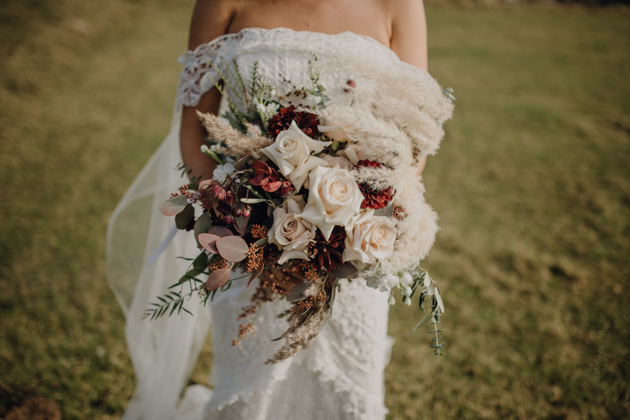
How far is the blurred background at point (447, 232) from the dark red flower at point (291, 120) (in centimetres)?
224

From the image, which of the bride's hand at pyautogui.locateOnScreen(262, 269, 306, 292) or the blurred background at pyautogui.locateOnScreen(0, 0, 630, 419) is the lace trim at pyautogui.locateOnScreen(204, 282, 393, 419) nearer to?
the bride's hand at pyautogui.locateOnScreen(262, 269, 306, 292)

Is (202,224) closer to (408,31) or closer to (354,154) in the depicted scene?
(354,154)

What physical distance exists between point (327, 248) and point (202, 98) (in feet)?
3.33

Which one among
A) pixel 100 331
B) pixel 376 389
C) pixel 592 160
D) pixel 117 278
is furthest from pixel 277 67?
pixel 592 160

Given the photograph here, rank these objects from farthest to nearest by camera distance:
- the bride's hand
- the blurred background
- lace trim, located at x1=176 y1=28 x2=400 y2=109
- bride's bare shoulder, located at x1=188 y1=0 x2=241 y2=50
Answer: the blurred background, bride's bare shoulder, located at x1=188 y1=0 x2=241 y2=50, lace trim, located at x1=176 y1=28 x2=400 y2=109, the bride's hand

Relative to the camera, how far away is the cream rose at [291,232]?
1078 mm

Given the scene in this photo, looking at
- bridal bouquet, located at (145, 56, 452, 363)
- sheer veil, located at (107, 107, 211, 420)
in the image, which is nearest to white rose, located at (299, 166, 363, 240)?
bridal bouquet, located at (145, 56, 452, 363)

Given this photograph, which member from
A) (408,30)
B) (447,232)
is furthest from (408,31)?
(447,232)

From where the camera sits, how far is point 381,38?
1697mm

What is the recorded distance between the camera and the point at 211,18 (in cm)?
164

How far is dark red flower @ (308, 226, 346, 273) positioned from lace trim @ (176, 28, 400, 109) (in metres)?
0.79

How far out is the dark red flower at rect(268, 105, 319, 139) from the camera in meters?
→ 1.18

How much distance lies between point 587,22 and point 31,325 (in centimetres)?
2158

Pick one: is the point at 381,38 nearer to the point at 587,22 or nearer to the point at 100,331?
the point at 100,331
